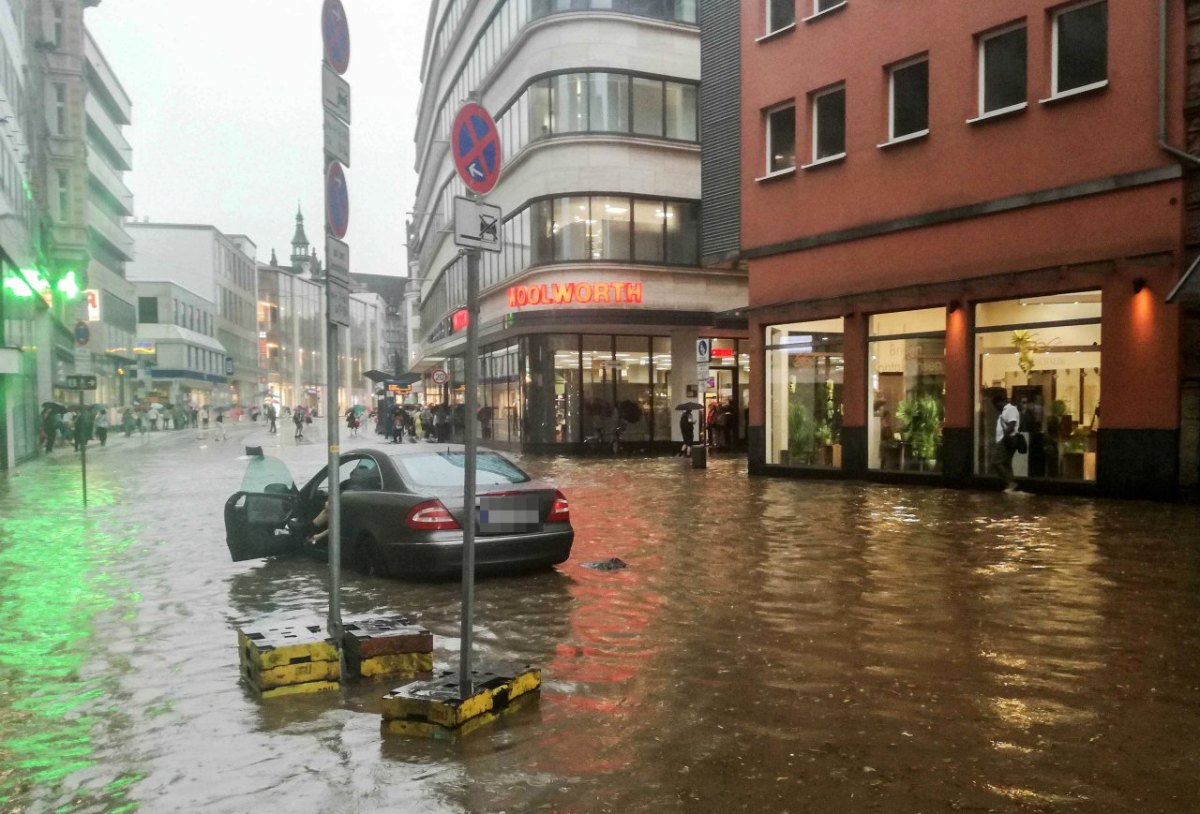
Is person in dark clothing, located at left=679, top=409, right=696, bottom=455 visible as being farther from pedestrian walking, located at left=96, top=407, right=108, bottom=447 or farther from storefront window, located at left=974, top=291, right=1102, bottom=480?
pedestrian walking, located at left=96, top=407, right=108, bottom=447

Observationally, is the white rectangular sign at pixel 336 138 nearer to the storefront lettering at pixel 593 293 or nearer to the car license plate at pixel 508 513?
the car license plate at pixel 508 513

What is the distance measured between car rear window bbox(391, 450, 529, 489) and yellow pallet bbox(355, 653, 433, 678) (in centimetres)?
351

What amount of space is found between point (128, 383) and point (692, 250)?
175 ft

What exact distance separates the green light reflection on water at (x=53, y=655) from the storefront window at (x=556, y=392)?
66.4ft

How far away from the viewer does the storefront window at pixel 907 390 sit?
20.1 meters

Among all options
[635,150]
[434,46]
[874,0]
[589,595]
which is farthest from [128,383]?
[589,595]

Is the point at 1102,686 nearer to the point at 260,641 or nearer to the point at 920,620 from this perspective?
the point at 920,620

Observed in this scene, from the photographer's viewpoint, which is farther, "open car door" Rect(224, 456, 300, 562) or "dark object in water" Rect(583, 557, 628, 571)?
"open car door" Rect(224, 456, 300, 562)

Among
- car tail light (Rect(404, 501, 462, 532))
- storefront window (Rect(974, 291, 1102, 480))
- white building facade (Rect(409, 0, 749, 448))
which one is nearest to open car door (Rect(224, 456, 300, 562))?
car tail light (Rect(404, 501, 462, 532))

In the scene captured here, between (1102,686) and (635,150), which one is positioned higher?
(635,150)

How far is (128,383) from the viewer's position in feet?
240

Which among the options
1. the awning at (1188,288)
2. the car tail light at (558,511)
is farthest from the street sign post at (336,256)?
the awning at (1188,288)

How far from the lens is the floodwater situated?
4.61m

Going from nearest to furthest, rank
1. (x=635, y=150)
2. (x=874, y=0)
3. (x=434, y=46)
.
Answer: (x=874, y=0), (x=635, y=150), (x=434, y=46)
